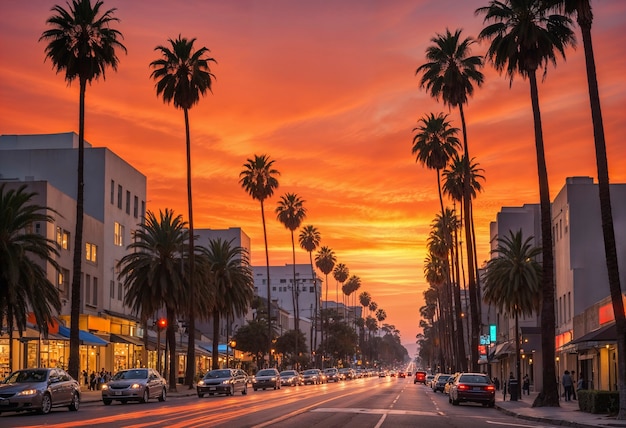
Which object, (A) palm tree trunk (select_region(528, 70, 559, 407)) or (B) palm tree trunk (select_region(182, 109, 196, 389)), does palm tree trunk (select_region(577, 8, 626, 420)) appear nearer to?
(A) palm tree trunk (select_region(528, 70, 559, 407))

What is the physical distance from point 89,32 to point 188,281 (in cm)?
2302

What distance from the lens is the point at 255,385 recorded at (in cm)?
7194

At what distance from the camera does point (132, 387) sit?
41.4 m

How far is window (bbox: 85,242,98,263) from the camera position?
69.6 metres

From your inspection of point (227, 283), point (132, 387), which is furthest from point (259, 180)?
point (132, 387)

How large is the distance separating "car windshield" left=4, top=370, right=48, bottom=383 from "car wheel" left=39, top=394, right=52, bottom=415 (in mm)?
851

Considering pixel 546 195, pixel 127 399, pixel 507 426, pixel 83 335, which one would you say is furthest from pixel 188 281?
pixel 507 426

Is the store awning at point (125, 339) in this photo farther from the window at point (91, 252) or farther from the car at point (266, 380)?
the car at point (266, 380)

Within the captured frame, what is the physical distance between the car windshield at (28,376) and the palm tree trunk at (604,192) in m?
20.7

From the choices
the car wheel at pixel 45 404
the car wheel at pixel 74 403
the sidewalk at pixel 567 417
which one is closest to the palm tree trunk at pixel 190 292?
the car wheel at pixel 74 403

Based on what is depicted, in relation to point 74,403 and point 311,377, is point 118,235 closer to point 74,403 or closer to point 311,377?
point 311,377

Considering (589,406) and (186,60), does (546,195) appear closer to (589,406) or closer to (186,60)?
(589,406)

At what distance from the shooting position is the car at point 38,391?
3186 cm

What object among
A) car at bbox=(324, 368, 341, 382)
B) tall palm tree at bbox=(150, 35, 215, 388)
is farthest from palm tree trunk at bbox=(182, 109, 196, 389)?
car at bbox=(324, 368, 341, 382)
